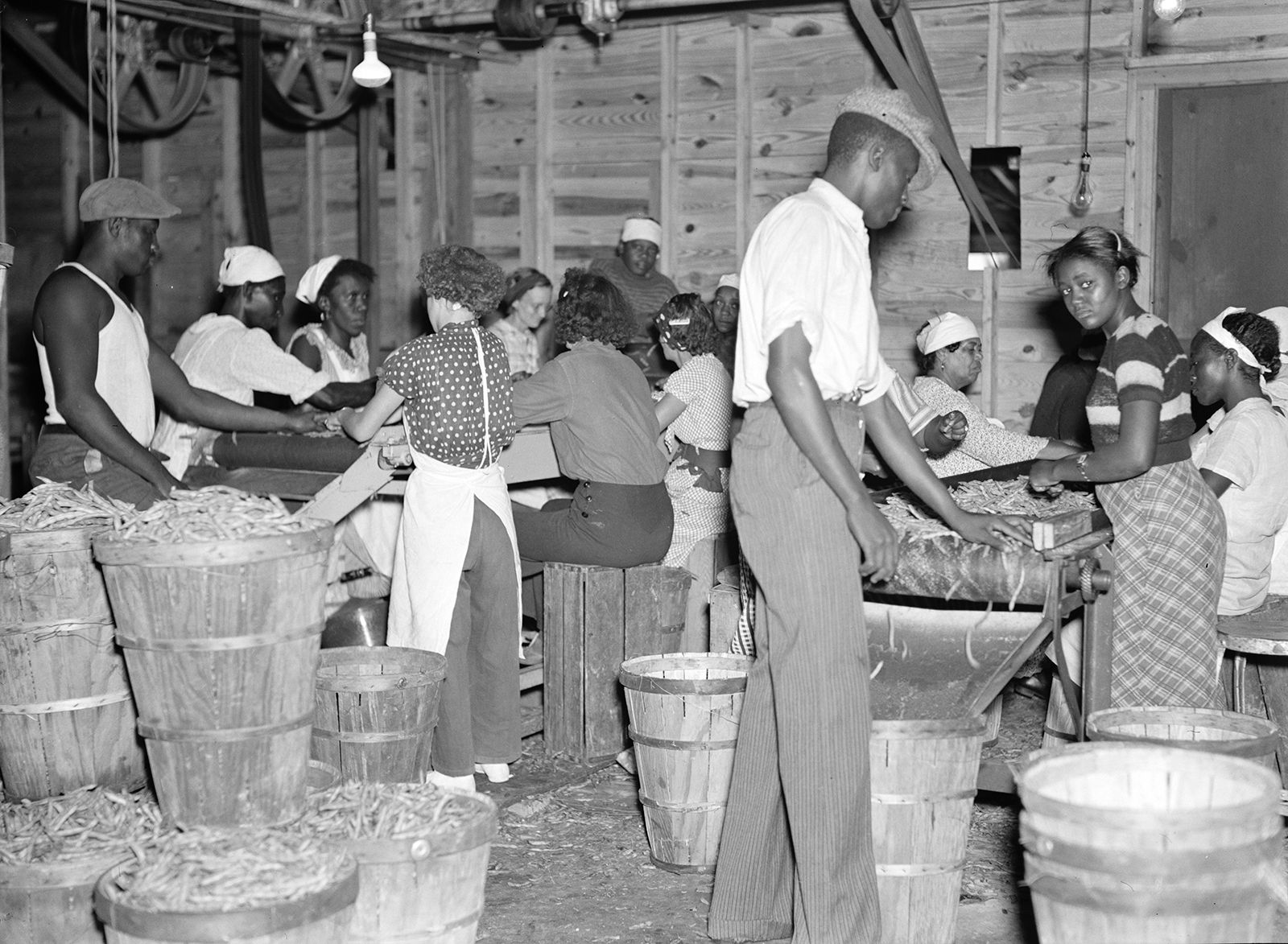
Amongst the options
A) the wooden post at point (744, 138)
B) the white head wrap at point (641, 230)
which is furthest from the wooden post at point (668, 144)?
the wooden post at point (744, 138)

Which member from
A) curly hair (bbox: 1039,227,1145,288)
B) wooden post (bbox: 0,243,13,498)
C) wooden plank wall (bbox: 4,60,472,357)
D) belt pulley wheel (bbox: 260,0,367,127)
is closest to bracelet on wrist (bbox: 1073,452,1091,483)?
curly hair (bbox: 1039,227,1145,288)

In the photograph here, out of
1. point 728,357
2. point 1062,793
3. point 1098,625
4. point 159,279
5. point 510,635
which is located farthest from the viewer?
point 159,279

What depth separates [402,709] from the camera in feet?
13.6

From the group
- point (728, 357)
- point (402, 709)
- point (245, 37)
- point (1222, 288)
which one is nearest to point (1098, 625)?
point (402, 709)

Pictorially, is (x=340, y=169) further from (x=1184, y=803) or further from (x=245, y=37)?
(x=1184, y=803)

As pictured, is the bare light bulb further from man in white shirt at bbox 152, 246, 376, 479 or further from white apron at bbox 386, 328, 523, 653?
white apron at bbox 386, 328, 523, 653

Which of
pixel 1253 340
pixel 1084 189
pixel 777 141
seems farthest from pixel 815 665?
pixel 777 141

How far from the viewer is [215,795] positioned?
3096mm

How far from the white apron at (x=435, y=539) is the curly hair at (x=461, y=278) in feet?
0.39

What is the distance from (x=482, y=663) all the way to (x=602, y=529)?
698 mm

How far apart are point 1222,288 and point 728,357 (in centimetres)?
298

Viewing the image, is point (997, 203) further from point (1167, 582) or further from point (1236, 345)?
point (1167, 582)

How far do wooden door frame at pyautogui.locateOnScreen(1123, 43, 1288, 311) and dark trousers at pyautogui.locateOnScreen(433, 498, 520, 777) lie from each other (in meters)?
4.11

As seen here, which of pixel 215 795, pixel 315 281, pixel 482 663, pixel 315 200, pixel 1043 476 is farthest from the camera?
pixel 315 200
